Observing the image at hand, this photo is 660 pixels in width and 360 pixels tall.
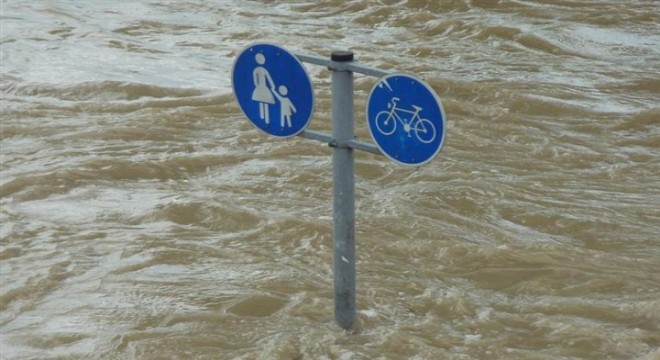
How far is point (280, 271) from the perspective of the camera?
5145 mm

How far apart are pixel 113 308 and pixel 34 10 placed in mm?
6411

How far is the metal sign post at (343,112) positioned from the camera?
3.68 metres

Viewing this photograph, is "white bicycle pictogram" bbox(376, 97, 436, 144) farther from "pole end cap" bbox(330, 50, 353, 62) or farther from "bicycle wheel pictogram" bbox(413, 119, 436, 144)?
"pole end cap" bbox(330, 50, 353, 62)

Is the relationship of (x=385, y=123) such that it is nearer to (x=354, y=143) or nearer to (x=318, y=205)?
(x=354, y=143)

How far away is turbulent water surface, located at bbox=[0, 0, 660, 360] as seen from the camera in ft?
15.1

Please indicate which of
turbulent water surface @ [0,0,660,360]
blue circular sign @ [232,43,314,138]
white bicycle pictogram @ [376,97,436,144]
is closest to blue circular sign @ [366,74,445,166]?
white bicycle pictogram @ [376,97,436,144]

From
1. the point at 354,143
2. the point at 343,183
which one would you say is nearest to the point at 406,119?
the point at 354,143

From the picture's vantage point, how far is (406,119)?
3721mm

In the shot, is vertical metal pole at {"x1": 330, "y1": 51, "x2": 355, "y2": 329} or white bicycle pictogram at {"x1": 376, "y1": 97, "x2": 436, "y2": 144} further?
vertical metal pole at {"x1": 330, "y1": 51, "x2": 355, "y2": 329}

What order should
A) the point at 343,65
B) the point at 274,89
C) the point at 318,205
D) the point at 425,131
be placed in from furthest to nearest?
the point at 318,205
the point at 274,89
the point at 343,65
the point at 425,131

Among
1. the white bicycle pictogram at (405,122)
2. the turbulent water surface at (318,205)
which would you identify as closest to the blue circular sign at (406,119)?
the white bicycle pictogram at (405,122)

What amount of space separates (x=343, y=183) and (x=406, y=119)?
1.45 feet

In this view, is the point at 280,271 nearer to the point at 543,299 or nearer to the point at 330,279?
the point at 330,279

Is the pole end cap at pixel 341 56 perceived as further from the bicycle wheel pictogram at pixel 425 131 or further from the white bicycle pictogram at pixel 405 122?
the bicycle wheel pictogram at pixel 425 131
